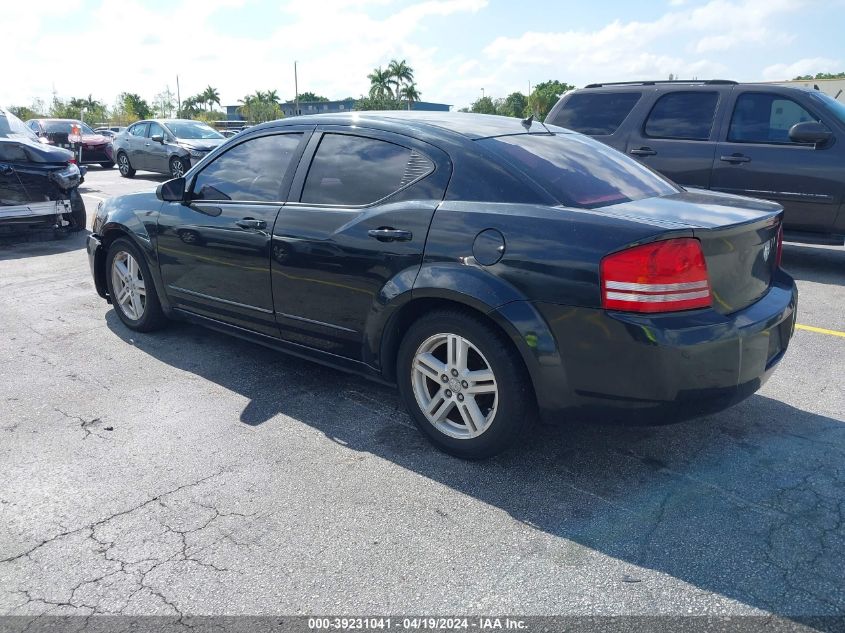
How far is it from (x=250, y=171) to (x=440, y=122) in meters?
1.27

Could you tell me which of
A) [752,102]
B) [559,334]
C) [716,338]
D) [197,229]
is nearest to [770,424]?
[716,338]

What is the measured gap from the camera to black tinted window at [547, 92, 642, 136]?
8.04 m

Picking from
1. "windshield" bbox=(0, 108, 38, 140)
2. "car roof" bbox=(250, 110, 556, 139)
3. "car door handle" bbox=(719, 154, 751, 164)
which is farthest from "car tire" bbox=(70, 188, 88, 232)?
"car door handle" bbox=(719, 154, 751, 164)

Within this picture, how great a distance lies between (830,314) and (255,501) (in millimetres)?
4902

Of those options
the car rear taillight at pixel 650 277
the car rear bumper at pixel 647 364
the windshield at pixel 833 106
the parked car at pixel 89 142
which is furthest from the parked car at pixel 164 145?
the car rear taillight at pixel 650 277

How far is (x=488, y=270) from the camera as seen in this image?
3004 millimetres

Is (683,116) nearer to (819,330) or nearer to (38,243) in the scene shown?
(819,330)

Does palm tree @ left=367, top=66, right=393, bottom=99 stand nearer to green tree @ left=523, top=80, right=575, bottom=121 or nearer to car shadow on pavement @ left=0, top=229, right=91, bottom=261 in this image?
green tree @ left=523, top=80, right=575, bottom=121

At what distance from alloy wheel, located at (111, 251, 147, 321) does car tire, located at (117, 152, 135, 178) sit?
594 inches

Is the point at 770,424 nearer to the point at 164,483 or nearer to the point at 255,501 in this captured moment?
the point at 255,501

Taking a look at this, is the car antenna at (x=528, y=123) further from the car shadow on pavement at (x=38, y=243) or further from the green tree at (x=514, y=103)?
the green tree at (x=514, y=103)

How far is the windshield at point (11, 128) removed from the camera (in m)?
9.09

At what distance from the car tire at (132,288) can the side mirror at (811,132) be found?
237 inches

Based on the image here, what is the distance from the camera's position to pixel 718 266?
2.87m
